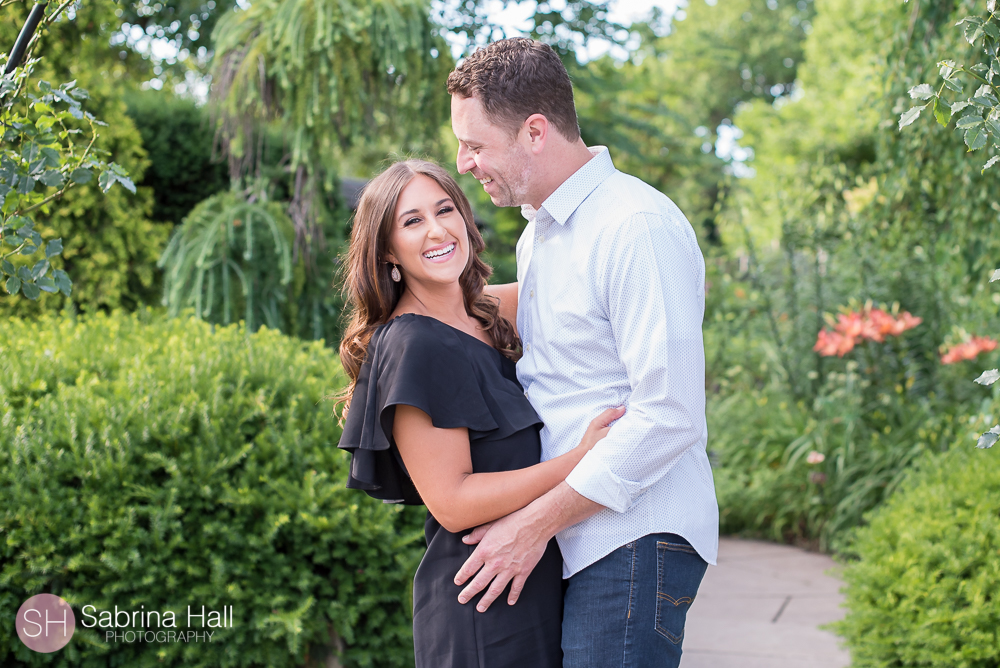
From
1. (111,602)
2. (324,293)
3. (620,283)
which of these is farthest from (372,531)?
(324,293)

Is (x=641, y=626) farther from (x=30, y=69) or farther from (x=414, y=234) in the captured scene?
(x=30, y=69)

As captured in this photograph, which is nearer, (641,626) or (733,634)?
(641,626)

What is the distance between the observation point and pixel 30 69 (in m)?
1.69

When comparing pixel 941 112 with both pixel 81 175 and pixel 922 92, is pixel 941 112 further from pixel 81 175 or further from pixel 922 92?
pixel 81 175

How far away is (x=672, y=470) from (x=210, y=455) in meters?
1.89

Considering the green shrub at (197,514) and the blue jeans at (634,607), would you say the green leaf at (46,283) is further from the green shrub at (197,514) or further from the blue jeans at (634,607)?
the blue jeans at (634,607)

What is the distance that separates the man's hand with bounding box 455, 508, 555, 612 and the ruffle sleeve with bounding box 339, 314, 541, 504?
184 mm

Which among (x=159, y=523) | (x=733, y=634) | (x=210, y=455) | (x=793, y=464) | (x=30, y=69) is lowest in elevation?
(x=733, y=634)

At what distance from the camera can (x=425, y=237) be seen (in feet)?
5.55

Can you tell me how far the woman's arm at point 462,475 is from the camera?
1464 millimetres

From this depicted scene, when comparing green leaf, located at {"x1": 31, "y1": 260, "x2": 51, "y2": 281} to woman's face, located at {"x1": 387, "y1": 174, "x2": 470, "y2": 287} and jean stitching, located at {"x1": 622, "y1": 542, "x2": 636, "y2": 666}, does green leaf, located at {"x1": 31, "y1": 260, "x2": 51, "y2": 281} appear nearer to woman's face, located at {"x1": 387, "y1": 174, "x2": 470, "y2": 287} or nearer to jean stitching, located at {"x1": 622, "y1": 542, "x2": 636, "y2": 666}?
woman's face, located at {"x1": 387, "y1": 174, "x2": 470, "y2": 287}

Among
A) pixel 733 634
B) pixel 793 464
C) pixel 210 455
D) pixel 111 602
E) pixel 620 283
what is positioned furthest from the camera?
pixel 793 464

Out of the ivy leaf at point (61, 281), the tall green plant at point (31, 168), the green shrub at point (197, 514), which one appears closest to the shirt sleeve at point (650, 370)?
the tall green plant at point (31, 168)

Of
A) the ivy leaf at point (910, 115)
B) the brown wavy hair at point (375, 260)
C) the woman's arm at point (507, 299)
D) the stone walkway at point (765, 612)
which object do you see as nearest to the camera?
the ivy leaf at point (910, 115)
